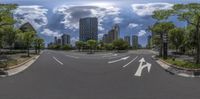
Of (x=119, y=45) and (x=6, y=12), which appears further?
(x=119, y=45)

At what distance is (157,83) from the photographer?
16516 millimetres

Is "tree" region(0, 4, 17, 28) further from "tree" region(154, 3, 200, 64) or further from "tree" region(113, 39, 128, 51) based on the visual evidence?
"tree" region(113, 39, 128, 51)

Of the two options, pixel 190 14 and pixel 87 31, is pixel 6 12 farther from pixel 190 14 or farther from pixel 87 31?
pixel 87 31

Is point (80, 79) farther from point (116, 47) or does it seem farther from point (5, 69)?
point (116, 47)

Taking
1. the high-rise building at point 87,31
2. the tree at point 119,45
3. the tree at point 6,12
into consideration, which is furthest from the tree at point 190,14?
the tree at point 119,45

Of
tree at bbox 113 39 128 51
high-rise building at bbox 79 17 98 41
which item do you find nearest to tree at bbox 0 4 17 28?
high-rise building at bbox 79 17 98 41

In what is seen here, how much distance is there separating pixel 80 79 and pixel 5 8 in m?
15.1

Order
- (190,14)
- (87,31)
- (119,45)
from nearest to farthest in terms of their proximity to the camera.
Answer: (190,14)
(87,31)
(119,45)

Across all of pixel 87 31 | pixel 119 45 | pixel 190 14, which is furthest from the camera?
pixel 119 45

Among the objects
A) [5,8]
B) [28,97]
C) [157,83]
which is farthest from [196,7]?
Answer: [28,97]

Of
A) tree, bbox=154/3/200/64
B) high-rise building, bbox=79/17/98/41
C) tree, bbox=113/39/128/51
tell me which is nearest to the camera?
tree, bbox=154/3/200/64

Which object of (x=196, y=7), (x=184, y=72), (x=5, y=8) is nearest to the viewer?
(x=184, y=72)

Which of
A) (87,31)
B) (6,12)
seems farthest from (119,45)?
(6,12)

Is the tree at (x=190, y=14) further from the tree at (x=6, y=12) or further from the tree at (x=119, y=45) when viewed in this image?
the tree at (x=119, y=45)
